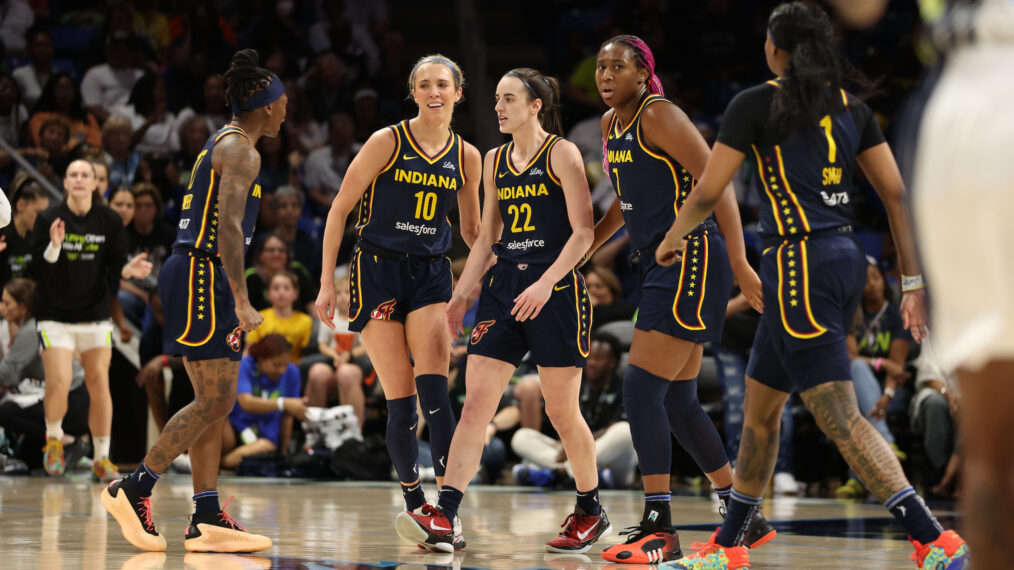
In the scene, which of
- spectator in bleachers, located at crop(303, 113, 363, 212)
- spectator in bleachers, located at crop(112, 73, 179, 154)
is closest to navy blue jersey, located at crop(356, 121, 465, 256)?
spectator in bleachers, located at crop(303, 113, 363, 212)

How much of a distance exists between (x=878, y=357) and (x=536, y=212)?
449cm

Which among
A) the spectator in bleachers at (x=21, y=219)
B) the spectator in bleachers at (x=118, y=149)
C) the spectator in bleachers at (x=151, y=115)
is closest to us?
the spectator in bleachers at (x=21, y=219)

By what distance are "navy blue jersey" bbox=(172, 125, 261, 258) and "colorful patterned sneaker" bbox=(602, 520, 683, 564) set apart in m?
2.06

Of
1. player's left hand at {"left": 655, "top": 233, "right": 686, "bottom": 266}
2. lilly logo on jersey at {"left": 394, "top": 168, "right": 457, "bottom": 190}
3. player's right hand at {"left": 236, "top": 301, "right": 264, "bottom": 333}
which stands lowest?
player's right hand at {"left": 236, "top": 301, "right": 264, "bottom": 333}

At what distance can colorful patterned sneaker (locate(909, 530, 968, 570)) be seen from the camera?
3.88 meters

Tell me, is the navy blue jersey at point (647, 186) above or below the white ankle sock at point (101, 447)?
above

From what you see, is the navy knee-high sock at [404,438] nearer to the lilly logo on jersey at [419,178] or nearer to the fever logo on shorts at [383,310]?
the fever logo on shorts at [383,310]

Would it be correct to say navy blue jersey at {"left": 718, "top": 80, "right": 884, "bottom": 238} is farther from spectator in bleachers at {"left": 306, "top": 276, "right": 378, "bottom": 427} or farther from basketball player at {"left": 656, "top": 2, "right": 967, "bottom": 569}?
spectator in bleachers at {"left": 306, "top": 276, "right": 378, "bottom": 427}

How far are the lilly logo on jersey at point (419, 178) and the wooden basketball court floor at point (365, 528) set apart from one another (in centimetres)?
164

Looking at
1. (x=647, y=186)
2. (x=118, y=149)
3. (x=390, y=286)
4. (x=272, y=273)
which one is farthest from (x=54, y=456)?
(x=647, y=186)

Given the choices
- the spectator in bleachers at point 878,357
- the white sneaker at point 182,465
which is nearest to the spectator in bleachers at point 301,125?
the white sneaker at point 182,465

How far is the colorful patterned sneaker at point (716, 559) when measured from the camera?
14.2 feet

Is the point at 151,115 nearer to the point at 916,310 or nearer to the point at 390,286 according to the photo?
the point at 390,286

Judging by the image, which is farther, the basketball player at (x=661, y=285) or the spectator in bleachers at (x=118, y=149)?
the spectator in bleachers at (x=118, y=149)
